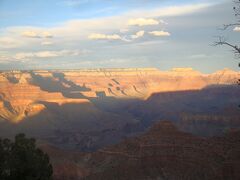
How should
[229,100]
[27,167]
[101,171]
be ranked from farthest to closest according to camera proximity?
[229,100]
[101,171]
[27,167]

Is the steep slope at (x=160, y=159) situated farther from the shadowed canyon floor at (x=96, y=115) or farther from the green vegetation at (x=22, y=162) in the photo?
the shadowed canyon floor at (x=96, y=115)

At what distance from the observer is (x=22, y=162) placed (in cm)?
3194

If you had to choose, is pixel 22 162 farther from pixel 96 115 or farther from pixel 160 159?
pixel 96 115

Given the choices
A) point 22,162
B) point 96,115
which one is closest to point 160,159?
point 22,162

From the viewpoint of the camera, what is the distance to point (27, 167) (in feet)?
105

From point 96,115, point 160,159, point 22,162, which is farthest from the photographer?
point 96,115

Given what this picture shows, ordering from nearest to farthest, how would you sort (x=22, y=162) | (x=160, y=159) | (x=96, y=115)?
(x=22, y=162)
(x=160, y=159)
(x=96, y=115)

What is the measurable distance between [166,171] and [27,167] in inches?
1109

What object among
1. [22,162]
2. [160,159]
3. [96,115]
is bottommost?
[22,162]

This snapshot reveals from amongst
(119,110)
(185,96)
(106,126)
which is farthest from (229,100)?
(106,126)

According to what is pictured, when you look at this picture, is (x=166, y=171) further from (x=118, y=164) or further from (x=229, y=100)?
(x=229, y=100)

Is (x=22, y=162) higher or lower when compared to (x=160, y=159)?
lower

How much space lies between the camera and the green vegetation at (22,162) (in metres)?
31.6

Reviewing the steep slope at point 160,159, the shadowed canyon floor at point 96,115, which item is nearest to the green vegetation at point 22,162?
the steep slope at point 160,159
